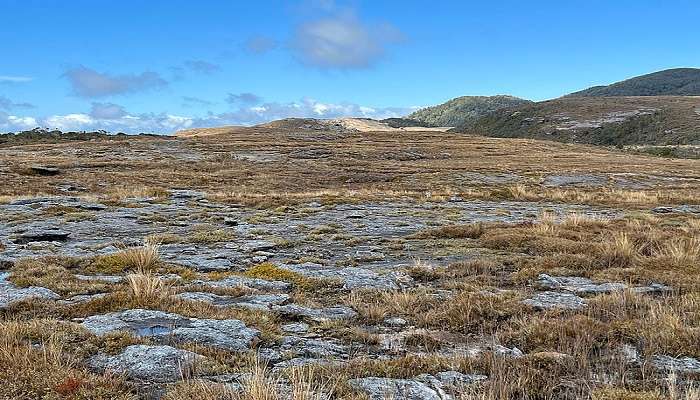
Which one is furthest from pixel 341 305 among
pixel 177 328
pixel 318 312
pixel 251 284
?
pixel 177 328

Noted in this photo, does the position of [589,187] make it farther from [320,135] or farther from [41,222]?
[320,135]

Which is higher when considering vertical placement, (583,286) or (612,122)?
(612,122)

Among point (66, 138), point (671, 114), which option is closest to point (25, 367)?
point (66, 138)

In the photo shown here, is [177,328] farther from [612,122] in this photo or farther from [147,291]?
[612,122]

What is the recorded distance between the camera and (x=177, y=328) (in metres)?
7.09

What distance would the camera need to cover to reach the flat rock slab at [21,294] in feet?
26.9

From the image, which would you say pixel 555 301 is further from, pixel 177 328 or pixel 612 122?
pixel 612 122

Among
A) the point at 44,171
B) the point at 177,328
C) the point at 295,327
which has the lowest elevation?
the point at 295,327

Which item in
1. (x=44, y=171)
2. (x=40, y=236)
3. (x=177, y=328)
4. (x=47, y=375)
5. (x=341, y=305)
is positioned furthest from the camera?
(x=44, y=171)

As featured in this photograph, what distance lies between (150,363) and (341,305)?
3627mm

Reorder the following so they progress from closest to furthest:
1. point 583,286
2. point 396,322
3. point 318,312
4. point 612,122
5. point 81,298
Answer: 1. point 396,322
2. point 318,312
3. point 81,298
4. point 583,286
5. point 612,122

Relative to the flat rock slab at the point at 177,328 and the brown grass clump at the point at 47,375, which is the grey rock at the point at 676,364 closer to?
the flat rock slab at the point at 177,328

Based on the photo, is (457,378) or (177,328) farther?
(177,328)

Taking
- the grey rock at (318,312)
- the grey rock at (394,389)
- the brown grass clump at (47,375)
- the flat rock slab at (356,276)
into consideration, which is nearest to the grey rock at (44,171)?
the flat rock slab at (356,276)
